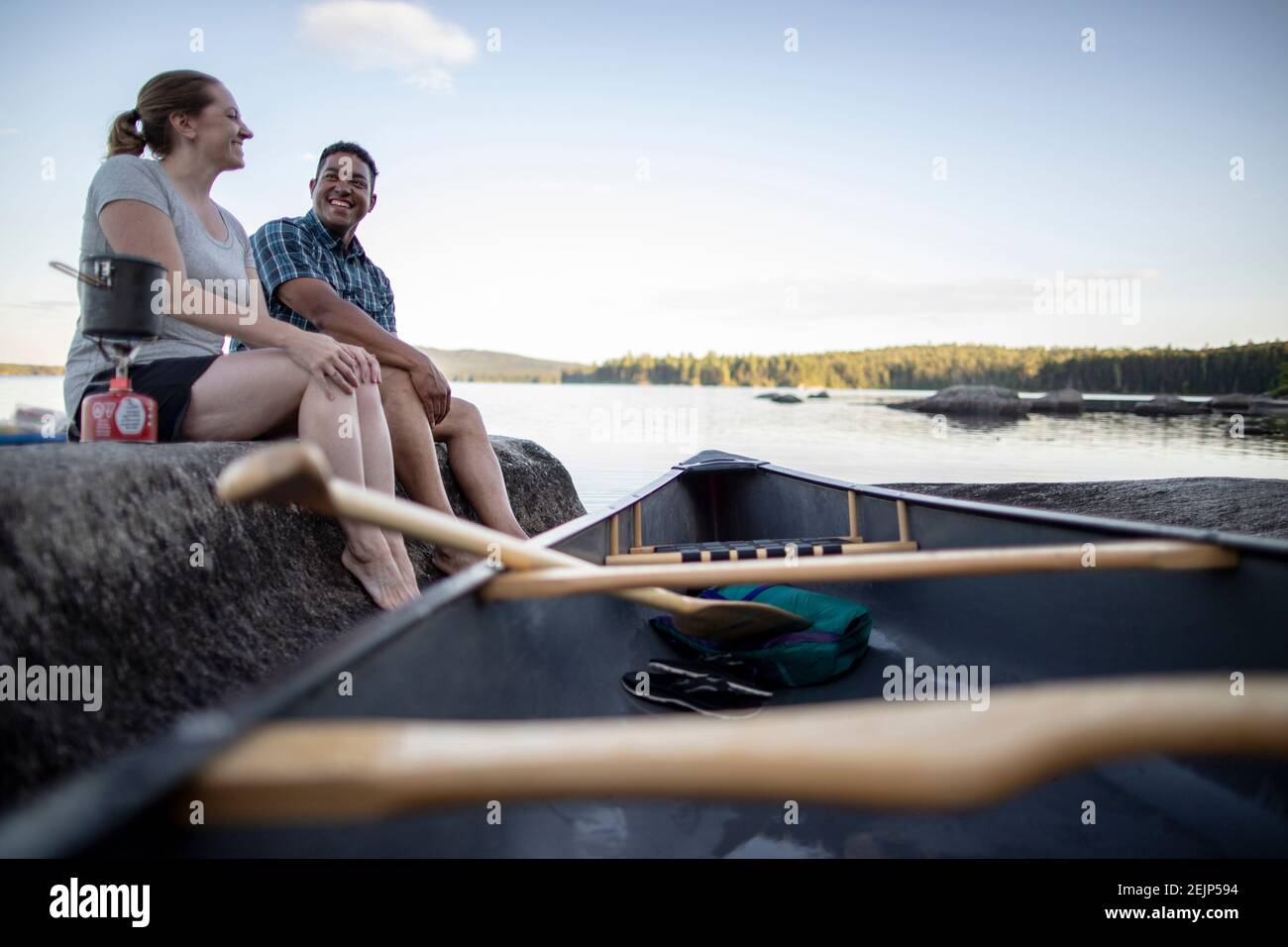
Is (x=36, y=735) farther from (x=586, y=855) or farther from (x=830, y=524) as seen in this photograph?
(x=830, y=524)

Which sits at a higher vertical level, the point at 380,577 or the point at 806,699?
the point at 380,577

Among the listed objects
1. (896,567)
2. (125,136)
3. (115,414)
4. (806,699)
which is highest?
(125,136)

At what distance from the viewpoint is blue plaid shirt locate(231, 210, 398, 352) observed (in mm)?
2529

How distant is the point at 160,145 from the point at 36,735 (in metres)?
1.86

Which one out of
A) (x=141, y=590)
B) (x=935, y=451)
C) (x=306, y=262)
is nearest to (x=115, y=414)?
(x=141, y=590)

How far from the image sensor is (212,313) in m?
Result: 2.03

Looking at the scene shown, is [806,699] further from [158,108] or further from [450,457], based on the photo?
[158,108]

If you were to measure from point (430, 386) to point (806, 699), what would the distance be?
1523mm

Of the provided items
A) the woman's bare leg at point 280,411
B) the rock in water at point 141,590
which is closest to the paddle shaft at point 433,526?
the rock in water at point 141,590

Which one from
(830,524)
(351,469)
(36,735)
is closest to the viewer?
(36,735)

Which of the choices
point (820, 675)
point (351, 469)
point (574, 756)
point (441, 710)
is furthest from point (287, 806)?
point (820, 675)

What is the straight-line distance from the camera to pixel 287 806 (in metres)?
0.55
